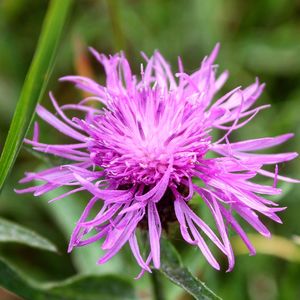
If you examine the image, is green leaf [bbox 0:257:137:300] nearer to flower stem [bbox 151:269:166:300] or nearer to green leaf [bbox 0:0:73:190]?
flower stem [bbox 151:269:166:300]

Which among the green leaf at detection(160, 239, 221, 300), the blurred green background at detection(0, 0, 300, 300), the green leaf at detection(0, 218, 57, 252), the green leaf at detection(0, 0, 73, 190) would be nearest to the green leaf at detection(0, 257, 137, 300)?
the green leaf at detection(0, 218, 57, 252)

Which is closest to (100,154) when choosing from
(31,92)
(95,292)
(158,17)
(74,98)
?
(31,92)

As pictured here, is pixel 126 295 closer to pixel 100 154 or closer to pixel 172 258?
pixel 172 258

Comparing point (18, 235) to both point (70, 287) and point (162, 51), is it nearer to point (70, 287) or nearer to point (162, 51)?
point (70, 287)

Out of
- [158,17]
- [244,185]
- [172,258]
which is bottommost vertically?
[172,258]

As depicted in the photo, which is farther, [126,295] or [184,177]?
[126,295]
